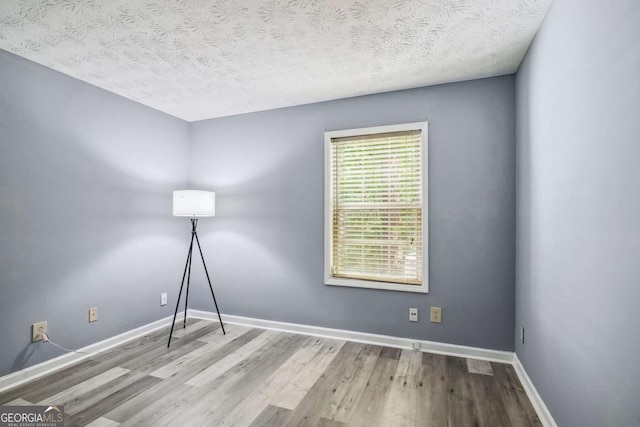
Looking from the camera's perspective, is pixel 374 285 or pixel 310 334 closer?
pixel 374 285

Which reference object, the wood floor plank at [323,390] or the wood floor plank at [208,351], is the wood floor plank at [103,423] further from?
the wood floor plank at [323,390]

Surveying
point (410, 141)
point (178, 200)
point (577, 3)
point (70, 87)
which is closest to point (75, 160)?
point (70, 87)

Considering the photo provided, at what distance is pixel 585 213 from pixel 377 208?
1811 mm

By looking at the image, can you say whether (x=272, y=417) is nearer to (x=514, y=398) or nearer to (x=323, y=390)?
(x=323, y=390)

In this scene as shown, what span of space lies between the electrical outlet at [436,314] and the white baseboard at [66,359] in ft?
9.62

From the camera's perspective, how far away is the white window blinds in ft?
9.83

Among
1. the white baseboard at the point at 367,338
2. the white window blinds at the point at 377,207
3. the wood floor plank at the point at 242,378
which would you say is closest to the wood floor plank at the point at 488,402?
the white baseboard at the point at 367,338

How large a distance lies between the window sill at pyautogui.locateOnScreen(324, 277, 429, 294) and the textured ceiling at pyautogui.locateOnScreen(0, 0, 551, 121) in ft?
6.17

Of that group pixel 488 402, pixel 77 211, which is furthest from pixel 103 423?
pixel 488 402

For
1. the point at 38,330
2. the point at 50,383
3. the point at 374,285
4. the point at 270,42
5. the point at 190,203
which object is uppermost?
the point at 270,42

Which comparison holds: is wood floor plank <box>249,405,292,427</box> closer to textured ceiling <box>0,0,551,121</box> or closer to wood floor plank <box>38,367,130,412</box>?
wood floor plank <box>38,367,130,412</box>

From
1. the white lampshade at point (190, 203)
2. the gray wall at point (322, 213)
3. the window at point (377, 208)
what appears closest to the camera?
the gray wall at point (322, 213)

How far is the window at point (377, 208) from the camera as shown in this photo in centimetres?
298

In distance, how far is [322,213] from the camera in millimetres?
3316
